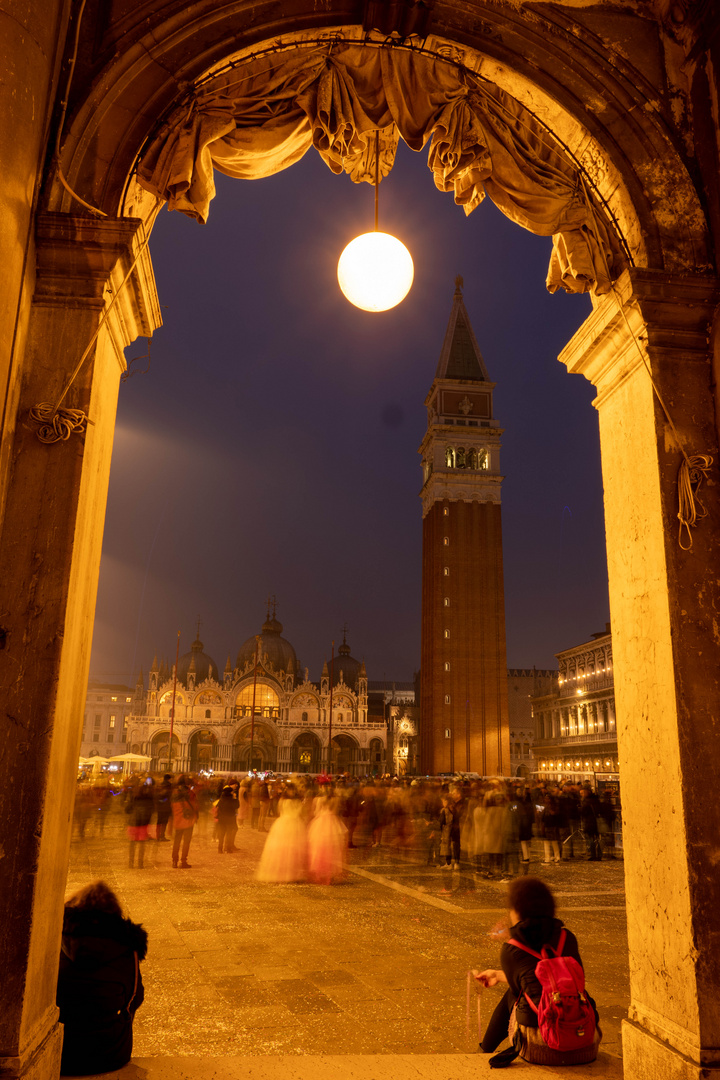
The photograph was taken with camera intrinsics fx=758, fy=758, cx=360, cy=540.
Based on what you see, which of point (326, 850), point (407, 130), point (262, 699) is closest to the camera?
point (407, 130)

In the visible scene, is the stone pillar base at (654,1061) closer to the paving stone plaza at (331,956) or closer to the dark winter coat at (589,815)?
the paving stone plaza at (331,956)

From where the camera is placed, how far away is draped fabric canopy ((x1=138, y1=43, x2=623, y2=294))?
3.70 m

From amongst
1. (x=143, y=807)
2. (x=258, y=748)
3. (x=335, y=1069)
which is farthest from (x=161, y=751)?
(x=335, y=1069)

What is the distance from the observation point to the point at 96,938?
3.23 m

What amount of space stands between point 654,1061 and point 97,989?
225 cm

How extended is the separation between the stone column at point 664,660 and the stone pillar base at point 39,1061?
7.33 ft

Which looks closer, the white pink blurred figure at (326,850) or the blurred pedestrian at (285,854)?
the blurred pedestrian at (285,854)

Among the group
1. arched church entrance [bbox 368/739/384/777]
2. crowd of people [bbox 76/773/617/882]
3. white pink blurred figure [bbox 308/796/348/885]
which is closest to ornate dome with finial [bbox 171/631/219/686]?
arched church entrance [bbox 368/739/384/777]

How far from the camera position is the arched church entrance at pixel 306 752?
6725 centimetres

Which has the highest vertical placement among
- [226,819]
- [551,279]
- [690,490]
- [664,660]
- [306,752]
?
[551,279]

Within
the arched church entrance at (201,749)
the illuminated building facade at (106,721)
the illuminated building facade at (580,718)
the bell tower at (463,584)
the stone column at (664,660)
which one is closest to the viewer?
the stone column at (664,660)

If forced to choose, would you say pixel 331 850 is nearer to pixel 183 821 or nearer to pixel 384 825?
pixel 183 821

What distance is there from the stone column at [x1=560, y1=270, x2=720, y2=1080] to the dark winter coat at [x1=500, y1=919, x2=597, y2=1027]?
347mm

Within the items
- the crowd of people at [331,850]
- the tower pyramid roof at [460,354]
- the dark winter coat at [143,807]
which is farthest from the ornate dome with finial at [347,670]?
the dark winter coat at [143,807]
